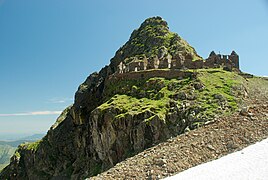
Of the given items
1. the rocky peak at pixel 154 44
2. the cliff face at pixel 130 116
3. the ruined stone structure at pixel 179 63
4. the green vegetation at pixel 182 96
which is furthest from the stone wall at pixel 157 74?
the rocky peak at pixel 154 44

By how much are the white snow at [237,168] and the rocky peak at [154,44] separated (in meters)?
66.7

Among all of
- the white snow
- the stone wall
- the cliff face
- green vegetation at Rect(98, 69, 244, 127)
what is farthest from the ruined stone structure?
the white snow

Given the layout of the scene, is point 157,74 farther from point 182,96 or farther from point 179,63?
point 182,96

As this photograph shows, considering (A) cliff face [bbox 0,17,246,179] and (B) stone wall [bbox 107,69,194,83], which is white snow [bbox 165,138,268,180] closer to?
(A) cliff face [bbox 0,17,246,179]

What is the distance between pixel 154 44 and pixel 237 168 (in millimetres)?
84934

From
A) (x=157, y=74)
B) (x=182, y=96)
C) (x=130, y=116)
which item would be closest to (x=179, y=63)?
(x=157, y=74)

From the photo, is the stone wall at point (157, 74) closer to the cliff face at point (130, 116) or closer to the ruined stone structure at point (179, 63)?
the cliff face at point (130, 116)

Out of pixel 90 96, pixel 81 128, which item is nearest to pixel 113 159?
pixel 81 128

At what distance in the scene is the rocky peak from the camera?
8525 centimetres

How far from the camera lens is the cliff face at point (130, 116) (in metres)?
31.2

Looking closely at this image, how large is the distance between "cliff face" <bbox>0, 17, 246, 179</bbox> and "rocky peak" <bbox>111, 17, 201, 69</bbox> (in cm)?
2848

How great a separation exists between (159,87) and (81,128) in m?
27.8

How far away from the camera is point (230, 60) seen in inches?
2667

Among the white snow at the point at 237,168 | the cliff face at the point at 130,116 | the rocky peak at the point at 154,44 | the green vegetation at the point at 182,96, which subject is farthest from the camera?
the rocky peak at the point at 154,44
